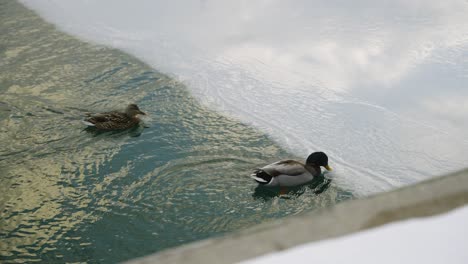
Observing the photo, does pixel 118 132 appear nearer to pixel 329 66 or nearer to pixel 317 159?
pixel 317 159

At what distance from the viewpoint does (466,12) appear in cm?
679

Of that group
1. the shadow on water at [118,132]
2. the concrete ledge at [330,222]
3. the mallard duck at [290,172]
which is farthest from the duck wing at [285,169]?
the concrete ledge at [330,222]

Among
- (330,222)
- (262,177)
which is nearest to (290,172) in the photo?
(262,177)

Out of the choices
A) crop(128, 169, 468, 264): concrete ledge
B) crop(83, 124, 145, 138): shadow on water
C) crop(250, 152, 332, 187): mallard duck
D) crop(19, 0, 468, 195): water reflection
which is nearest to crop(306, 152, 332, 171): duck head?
crop(250, 152, 332, 187): mallard duck

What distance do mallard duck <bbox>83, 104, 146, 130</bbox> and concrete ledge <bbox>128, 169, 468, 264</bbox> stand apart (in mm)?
3756

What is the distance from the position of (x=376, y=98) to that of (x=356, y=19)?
6.80ft

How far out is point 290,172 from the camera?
4195 millimetres

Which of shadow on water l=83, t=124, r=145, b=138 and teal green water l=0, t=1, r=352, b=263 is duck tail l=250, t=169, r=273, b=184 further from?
shadow on water l=83, t=124, r=145, b=138

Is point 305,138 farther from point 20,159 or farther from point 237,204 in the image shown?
point 20,159

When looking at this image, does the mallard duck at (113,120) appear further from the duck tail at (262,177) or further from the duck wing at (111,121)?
the duck tail at (262,177)

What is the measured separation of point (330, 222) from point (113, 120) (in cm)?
390

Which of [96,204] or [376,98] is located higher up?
[376,98]

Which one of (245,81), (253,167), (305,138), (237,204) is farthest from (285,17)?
(237,204)

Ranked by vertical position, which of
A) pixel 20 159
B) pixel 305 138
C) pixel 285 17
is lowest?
pixel 20 159
